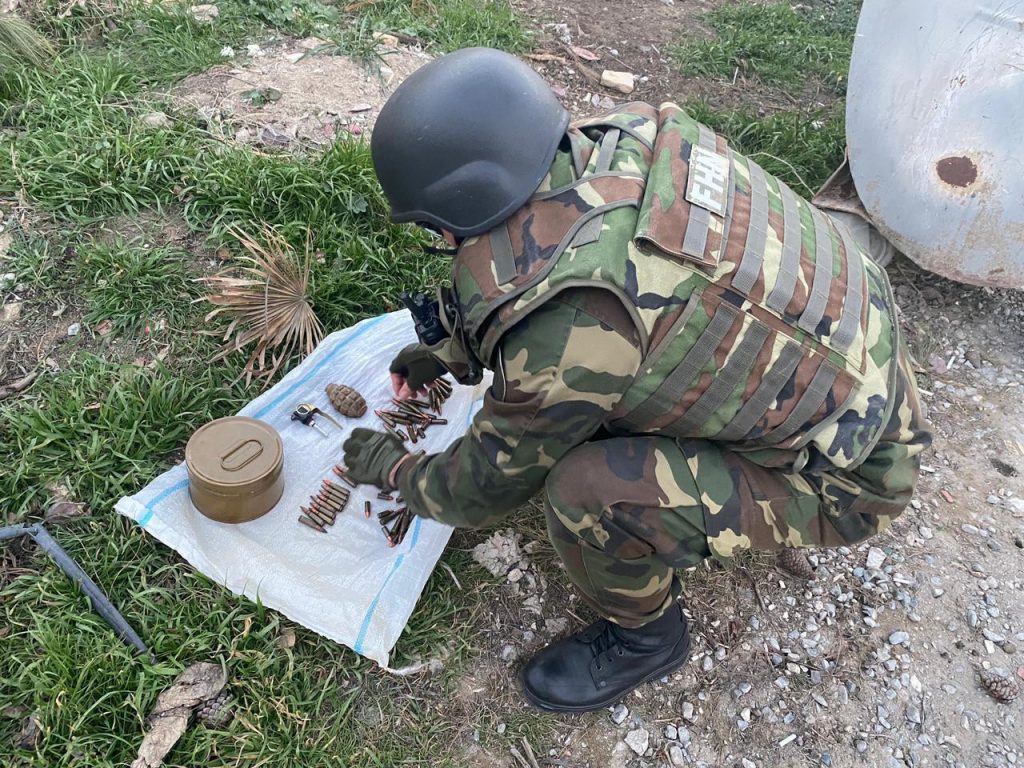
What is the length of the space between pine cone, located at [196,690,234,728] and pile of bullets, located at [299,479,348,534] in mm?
734

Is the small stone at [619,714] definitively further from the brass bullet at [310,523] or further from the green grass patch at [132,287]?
the green grass patch at [132,287]

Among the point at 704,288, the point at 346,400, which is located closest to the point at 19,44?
the point at 346,400

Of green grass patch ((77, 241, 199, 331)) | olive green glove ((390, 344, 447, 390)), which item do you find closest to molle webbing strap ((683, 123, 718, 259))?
olive green glove ((390, 344, 447, 390))

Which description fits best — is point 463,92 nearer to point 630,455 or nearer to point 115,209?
point 630,455

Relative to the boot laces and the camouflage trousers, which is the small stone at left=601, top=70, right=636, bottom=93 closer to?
the camouflage trousers

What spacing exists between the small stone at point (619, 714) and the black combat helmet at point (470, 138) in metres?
1.89

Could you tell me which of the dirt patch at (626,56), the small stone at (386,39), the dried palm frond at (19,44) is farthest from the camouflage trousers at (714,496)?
the dried palm frond at (19,44)

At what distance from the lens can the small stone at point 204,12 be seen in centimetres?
517

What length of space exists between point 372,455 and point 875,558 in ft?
7.26

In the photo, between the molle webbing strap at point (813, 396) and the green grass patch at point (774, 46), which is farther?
the green grass patch at point (774, 46)

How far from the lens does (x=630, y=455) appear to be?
2457 mm

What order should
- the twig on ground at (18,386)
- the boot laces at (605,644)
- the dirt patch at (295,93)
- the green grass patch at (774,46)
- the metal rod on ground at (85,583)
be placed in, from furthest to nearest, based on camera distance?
the green grass patch at (774,46), the dirt patch at (295,93), the twig on ground at (18,386), the boot laces at (605,644), the metal rod on ground at (85,583)

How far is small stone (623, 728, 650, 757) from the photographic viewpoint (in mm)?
2936

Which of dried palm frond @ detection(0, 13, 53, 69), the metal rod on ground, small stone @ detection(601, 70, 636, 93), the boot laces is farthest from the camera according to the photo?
small stone @ detection(601, 70, 636, 93)
